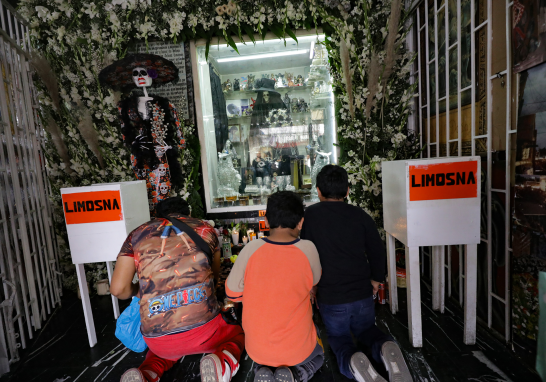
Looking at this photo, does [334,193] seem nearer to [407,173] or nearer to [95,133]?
[407,173]

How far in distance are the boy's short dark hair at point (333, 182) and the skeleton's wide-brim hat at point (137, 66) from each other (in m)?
2.16

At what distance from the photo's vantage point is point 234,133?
423cm

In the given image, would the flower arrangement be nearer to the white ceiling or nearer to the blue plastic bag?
the white ceiling

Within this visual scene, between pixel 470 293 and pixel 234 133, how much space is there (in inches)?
130

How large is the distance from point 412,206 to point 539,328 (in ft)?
3.17

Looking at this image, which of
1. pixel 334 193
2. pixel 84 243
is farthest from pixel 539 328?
pixel 84 243

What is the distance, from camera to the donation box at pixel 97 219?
2383mm

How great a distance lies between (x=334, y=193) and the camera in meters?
1.95

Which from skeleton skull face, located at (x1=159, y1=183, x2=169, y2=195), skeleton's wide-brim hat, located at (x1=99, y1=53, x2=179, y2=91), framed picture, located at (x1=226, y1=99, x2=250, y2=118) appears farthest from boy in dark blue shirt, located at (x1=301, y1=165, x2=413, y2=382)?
framed picture, located at (x1=226, y1=99, x2=250, y2=118)

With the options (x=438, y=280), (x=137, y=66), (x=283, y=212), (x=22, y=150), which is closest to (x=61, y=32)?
(x=137, y=66)

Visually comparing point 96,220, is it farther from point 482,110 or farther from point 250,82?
point 482,110

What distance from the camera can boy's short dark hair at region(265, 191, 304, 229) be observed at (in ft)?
5.25

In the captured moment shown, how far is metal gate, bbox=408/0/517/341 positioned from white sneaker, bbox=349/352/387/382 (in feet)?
4.05

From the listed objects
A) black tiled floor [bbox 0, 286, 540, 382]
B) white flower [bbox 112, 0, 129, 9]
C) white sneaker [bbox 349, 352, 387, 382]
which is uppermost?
white flower [bbox 112, 0, 129, 9]
